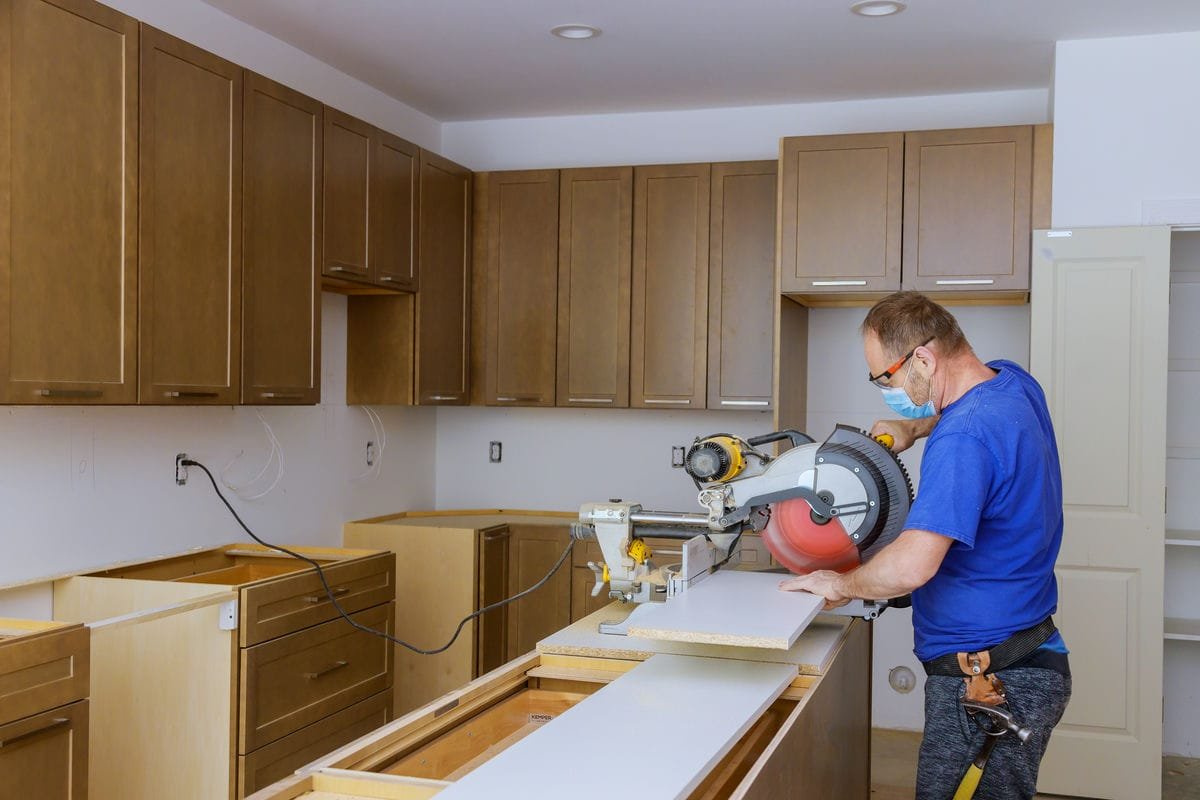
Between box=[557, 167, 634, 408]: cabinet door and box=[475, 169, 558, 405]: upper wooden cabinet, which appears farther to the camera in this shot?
box=[475, 169, 558, 405]: upper wooden cabinet

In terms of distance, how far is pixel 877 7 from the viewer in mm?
3691

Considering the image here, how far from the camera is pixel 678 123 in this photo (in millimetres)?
5160

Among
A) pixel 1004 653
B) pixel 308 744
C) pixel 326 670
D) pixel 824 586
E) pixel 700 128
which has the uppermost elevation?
pixel 700 128

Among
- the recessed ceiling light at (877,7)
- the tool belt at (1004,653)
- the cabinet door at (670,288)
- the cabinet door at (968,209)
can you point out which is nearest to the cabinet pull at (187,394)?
the cabinet door at (670,288)

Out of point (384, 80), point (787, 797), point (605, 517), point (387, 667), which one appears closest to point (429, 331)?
point (384, 80)

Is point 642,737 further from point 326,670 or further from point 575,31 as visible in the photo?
point 575,31

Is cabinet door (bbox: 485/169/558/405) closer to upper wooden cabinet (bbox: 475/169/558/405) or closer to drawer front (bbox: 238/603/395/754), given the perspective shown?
upper wooden cabinet (bbox: 475/169/558/405)

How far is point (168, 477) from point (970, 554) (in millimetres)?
2553

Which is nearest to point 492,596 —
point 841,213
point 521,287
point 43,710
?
point 521,287

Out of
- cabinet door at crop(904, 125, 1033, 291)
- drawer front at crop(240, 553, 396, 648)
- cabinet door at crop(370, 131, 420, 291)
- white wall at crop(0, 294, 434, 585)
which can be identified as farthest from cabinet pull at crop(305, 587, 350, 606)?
cabinet door at crop(904, 125, 1033, 291)

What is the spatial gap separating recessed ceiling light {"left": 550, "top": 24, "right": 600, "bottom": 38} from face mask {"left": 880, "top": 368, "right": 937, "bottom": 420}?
6.83 feet

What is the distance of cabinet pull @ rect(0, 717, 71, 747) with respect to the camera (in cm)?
235

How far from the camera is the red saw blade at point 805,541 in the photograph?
2305 mm

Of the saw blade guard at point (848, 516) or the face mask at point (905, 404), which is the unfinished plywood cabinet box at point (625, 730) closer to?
the saw blade guard at point (848, 516)
